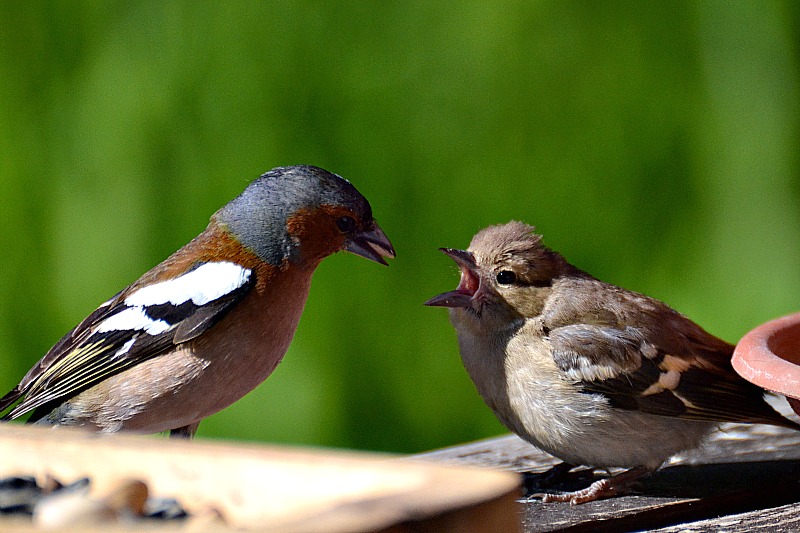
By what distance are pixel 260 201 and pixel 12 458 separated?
1.59m

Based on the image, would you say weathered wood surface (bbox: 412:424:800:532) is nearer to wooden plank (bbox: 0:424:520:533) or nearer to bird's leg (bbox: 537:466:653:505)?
bird's leg (bbox: 537:466:653:505)

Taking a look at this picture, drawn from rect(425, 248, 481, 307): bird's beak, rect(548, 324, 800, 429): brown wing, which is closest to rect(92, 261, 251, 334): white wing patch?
rect(425, 248, 481, 307): bird's beak

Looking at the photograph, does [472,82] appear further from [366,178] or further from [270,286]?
[270,286]

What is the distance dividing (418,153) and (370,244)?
104cm

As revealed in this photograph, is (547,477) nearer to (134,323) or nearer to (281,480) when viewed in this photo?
(134,323)

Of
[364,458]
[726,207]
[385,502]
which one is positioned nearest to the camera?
[385,502]

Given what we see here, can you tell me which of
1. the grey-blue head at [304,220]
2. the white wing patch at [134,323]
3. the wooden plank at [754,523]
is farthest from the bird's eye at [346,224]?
the wooden plank at [754,523]

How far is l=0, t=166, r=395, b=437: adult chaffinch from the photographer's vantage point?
2.56 metres

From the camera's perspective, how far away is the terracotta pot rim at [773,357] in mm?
2055

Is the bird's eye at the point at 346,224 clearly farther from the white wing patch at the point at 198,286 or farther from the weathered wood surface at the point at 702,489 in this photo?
the weathered wood surface at the point at 702,489

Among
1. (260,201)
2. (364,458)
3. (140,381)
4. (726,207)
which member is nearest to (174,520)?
(364,458)

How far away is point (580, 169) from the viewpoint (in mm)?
3799

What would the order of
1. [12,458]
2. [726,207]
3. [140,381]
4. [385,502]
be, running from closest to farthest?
[385,502] → [12,458] → [140,381] → [726,207]

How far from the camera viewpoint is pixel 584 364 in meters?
2.48
